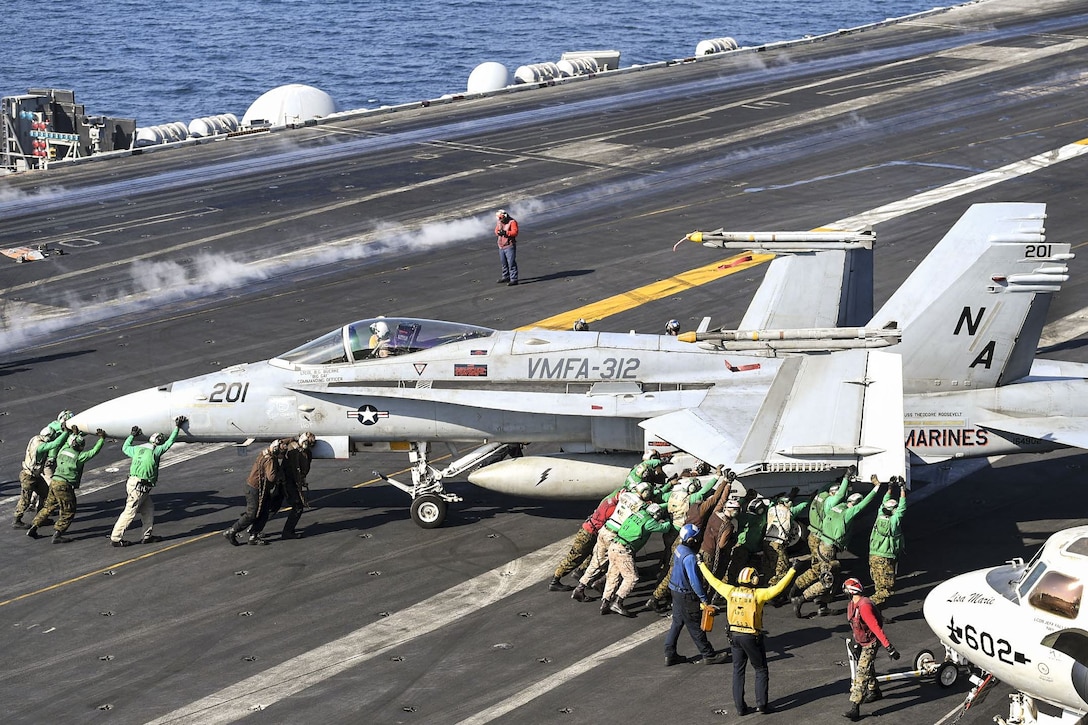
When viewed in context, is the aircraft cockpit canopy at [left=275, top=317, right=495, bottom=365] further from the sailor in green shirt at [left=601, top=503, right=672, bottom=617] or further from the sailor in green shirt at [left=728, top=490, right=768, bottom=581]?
the sailor in green shirt at [left=728, top=490, right=768, bottom=581]

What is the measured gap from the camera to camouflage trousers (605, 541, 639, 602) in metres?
16.5

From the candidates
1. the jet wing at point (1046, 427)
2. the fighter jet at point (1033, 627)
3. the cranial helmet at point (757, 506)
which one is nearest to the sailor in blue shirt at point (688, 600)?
the cranial helmet at point (757, 506)

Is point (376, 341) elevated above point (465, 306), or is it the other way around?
point (376, 341)

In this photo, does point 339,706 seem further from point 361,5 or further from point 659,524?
point 361,5

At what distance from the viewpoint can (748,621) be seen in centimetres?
1370

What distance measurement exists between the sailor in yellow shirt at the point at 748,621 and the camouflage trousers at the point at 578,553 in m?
3.33

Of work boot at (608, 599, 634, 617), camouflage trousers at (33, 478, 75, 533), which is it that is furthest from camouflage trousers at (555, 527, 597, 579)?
camouflage trousers at (33, 478, 75, 533)

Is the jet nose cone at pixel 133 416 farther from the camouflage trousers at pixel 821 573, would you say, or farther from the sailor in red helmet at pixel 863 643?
the sailor in red helmet at pixel 863 643

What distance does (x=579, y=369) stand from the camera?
19469 millimetres

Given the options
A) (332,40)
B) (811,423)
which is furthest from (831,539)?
(332,40)

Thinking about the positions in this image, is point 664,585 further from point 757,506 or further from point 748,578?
point 748,578

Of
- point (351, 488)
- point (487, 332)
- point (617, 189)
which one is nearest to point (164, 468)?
point (351, 488)

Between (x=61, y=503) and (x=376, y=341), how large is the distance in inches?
218

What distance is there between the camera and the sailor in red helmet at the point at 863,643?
13836 mm
